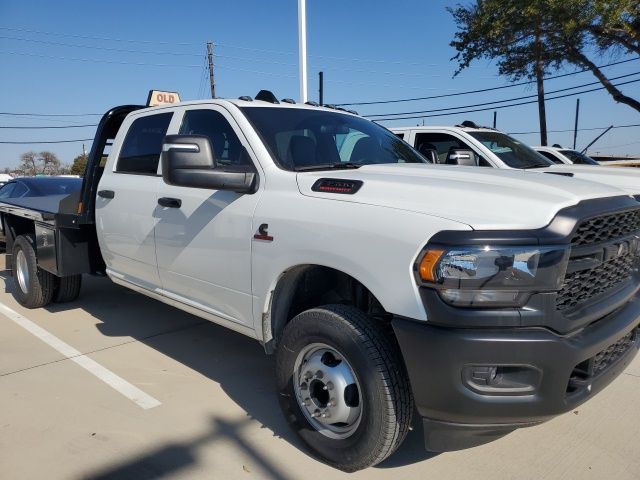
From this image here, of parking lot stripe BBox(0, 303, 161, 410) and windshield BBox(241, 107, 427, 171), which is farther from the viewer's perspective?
parking lot stripe BBox(0, 303, 161, 410)

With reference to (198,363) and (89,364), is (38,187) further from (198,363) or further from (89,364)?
(198,363)

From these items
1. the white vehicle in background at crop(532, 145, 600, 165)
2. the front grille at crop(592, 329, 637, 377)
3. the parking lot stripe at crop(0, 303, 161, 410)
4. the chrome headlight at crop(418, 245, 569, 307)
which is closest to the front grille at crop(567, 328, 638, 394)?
the front grille at crop(592, 329, 637, 377)

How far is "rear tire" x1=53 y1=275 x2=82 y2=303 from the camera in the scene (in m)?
5.77

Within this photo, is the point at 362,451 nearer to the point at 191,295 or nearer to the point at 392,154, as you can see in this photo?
the point at 191,295

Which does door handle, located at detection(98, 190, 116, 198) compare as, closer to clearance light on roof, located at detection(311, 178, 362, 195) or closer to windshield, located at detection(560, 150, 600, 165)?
clearance light on roof, located at detection(311, 178, 362, 195)

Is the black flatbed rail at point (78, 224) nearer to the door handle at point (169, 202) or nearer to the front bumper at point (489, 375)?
the door handle at point (169, 202)

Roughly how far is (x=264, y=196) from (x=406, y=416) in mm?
1405

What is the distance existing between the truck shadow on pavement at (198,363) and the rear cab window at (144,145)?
155 centimetres

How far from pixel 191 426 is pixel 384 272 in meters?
1.71

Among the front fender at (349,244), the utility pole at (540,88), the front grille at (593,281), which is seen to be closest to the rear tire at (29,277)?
the front fender at (349,244)

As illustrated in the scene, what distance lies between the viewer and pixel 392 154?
12.6 ft

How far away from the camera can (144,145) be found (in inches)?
169

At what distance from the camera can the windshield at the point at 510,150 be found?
23.9ft

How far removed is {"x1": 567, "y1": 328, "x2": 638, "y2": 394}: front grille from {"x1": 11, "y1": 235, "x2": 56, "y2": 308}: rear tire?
516 cm
